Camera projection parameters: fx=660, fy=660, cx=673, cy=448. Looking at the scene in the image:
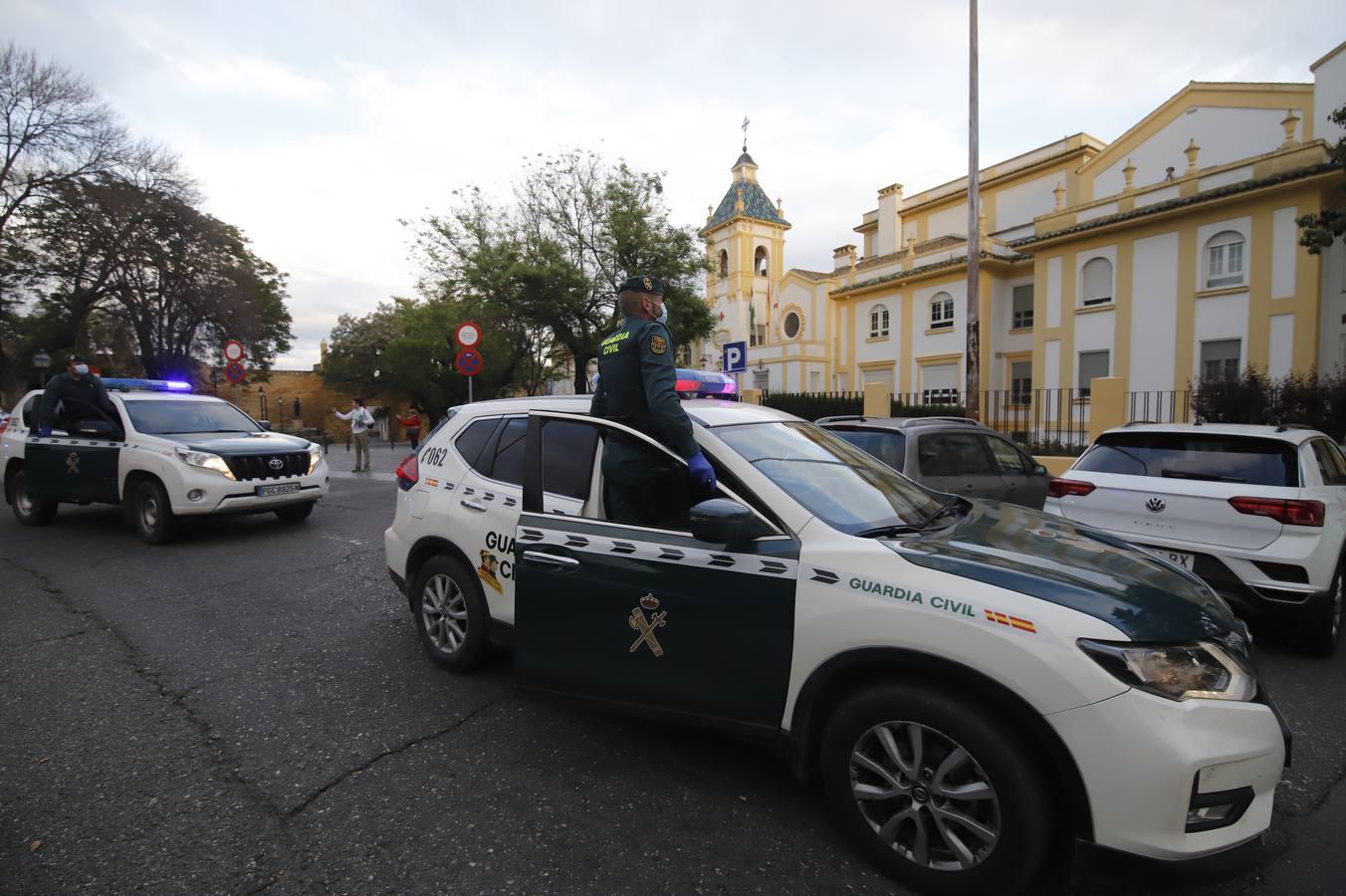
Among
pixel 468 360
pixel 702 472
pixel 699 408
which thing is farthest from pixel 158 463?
pixel 702 472

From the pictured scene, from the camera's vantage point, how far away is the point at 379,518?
9.23 metres

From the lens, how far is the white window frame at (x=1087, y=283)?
22.8 meters

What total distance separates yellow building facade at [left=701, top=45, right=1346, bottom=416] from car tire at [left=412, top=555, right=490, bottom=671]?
59.8ft

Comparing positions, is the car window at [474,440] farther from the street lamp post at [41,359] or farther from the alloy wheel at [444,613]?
the street lamp post at [41,359]

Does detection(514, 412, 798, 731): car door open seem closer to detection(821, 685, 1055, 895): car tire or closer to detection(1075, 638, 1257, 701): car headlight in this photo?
detection(821, 685, 1055, 895): car tire

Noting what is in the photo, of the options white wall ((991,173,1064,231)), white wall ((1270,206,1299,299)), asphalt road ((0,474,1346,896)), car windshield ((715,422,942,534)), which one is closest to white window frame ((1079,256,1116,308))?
white wall ((1270,206,1299,299))

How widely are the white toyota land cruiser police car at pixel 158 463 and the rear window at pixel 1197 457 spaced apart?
27.6ft

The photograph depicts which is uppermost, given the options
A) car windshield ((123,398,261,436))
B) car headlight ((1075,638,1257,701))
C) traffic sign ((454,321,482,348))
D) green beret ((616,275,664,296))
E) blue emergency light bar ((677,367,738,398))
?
traffic sign ((454,321,482,348))

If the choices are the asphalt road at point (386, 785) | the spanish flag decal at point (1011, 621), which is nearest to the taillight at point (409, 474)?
the asphalt road at point (386, 785)

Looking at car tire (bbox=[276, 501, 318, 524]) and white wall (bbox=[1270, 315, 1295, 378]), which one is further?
white wall (bbox=[1270, 315, 1295, 378])

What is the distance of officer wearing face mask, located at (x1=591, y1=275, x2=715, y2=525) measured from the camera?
2875 mm

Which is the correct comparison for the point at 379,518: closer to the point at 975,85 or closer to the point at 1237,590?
the point at 1237,590

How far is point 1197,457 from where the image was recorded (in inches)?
190

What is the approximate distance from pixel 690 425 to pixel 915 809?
1.64 metres
